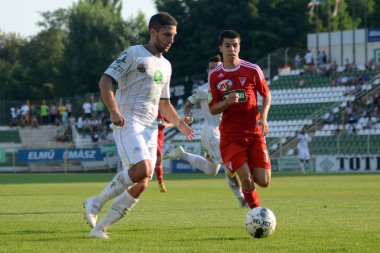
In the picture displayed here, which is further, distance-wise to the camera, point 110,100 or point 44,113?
point 44,113

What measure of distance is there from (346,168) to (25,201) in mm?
26424

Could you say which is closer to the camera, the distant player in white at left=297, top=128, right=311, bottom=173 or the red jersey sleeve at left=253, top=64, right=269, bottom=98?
the red jersey sleeve at left=253, top=64, right=269, bottom=98

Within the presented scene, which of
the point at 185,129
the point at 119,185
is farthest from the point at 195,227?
the point at 119,185

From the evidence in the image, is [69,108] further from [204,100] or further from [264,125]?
[264,125]

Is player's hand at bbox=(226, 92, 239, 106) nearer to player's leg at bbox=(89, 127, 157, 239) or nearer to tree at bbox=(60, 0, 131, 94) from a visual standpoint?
player's leg at bbox=(89, 127, 157, 239)

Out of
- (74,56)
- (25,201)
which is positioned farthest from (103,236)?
(74,56)

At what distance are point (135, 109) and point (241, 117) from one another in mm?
1523

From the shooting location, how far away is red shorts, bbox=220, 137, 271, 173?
1139cm

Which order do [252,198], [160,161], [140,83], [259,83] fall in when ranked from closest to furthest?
1. [140,83]
2. [252,198]
3. [259,83]
4. [160,161]

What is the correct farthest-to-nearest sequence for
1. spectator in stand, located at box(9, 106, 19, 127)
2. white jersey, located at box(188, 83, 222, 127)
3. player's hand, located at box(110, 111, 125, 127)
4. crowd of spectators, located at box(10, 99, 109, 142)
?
spectator in stand, located at box(9, 106, 19, 127) → crowd of spectators, located at box(10, 99, 109, 142) → white jersey, located at box(188, 83, 222, 127) → player's hand, located at box(110, 111, 125, 127)

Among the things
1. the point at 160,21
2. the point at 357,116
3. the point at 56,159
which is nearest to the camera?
the point at 160,21

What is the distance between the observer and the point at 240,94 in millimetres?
11469

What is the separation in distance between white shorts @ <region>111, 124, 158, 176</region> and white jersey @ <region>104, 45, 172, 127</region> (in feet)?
0.34

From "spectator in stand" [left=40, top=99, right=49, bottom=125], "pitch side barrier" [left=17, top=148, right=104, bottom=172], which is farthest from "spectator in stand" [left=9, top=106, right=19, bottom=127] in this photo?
"pitch side barrier" [left=17, top=148, right=104, bottom=172]
